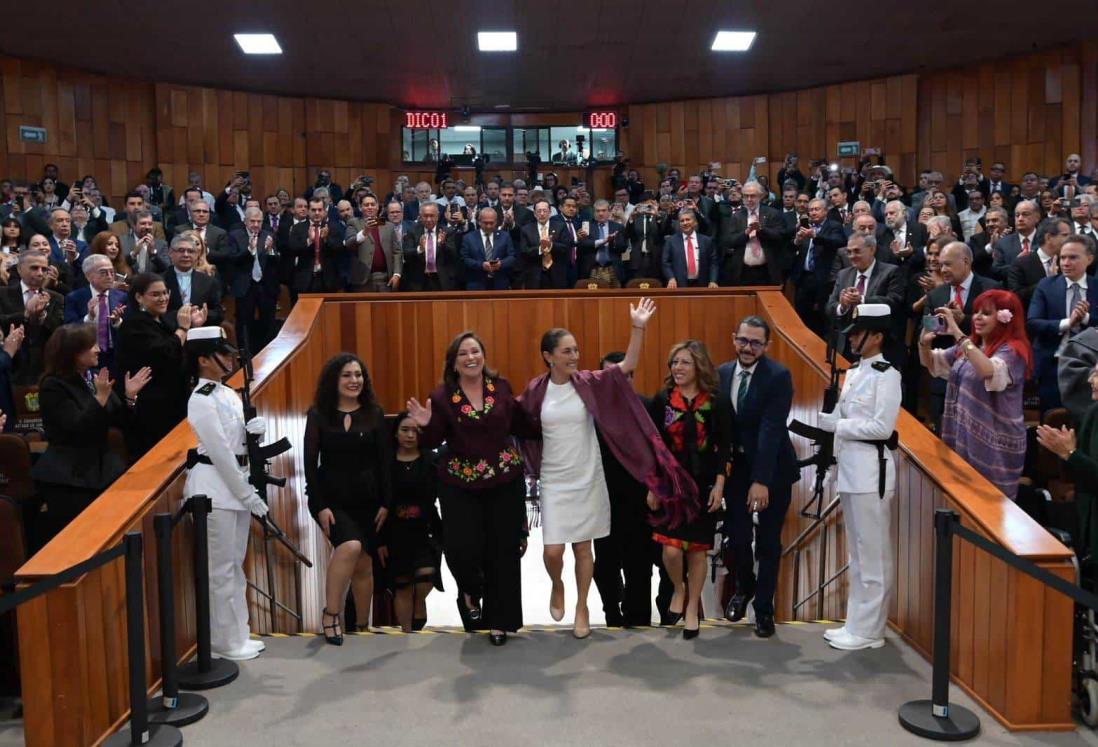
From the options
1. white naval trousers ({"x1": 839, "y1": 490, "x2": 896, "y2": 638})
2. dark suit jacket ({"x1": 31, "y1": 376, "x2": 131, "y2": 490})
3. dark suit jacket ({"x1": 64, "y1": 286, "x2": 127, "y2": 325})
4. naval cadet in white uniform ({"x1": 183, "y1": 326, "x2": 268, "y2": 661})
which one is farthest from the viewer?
dark suit jacket ({"x1": 64, "y1": 286, "x2": 127, "y2": 325})

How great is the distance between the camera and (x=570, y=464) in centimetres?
414

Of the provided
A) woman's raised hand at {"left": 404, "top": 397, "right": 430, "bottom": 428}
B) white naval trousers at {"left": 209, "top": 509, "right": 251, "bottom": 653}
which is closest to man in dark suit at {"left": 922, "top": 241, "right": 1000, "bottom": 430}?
woman's raised hand at {"left": 404, "top": 397, "right": 430, "bottom": 428}

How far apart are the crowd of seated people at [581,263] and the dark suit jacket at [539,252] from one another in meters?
0.01

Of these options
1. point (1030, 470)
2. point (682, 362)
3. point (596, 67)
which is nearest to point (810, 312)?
point (1030, 470)

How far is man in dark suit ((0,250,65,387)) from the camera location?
5422 mm

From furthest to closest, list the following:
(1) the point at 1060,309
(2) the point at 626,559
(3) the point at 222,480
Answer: (1) the point at 1060,309
(2) the point at 626,559
(3) the point at 222,480

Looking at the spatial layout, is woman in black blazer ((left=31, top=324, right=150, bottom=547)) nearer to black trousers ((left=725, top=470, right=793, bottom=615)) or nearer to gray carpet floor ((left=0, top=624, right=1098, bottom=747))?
gray carpet floor ((left=0, top=624, right=1098, bottom=747))

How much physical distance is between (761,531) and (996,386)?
1045 millimetres

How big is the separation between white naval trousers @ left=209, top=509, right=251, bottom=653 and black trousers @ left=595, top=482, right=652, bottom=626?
149 centimetres

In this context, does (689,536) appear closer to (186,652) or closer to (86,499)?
(186,652)

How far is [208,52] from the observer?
11.6 meters

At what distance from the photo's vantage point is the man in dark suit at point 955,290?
16.1 feet

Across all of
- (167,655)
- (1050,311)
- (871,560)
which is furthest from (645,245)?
(167,655)

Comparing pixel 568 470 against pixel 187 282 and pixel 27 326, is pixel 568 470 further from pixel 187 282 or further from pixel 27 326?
pixel 27 326
